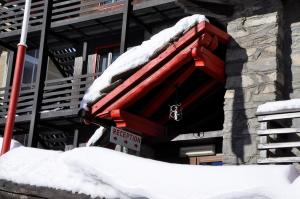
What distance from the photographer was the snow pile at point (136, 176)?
287 centimetres

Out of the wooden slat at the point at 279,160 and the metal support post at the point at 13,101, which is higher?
the metal support post at the point at 13,101

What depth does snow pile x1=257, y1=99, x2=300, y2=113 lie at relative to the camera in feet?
27.1

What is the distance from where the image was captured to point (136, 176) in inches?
125

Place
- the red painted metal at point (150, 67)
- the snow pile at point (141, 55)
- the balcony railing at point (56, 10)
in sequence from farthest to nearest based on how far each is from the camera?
the balcony railing at point (56, 10) → the snow pile at point (141, 55) → the red painted metal at point (150, 67)

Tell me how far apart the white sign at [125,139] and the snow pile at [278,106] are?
272cm

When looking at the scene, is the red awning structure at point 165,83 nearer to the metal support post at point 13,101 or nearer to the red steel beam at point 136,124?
the red steel beam at point 136,124

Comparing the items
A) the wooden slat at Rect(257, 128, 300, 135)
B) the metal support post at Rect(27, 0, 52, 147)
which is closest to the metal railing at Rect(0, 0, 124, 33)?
the metal support post at Rect(27, 0, 52, 147)

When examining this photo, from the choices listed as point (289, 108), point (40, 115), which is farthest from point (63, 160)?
point (40, 115)

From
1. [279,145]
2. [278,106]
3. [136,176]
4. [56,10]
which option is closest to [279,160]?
[279,145]

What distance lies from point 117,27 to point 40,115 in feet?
11.2

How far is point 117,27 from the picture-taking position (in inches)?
611

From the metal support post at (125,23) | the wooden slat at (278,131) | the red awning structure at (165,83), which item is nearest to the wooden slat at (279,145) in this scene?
the wooden slat at (278,131)

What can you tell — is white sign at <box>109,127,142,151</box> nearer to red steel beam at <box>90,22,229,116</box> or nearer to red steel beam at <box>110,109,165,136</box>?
red steel beam at <box>110,109,165,136</box>

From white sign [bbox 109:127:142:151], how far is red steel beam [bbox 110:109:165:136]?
0.69 feet
